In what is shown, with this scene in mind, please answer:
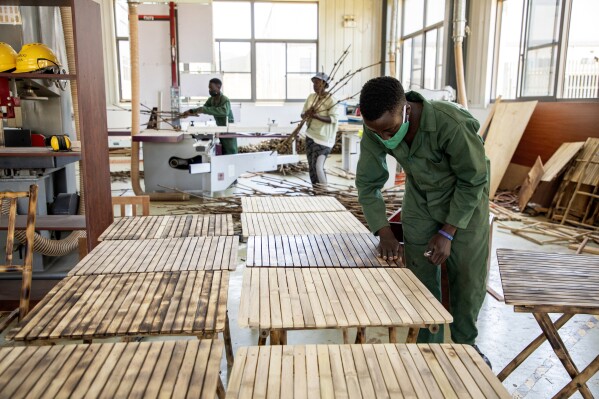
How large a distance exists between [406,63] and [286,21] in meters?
2.93

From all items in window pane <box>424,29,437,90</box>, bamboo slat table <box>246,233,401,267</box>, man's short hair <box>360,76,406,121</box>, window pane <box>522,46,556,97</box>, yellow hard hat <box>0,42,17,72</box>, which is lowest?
bamboo slat table <box>246,233,401,267</box>

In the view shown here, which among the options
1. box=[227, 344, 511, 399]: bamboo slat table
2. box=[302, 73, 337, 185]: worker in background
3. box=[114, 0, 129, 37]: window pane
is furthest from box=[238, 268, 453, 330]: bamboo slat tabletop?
box=[114, 0, 129, 37]: window pane

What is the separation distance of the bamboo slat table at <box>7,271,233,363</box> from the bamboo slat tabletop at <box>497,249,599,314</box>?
40.4 inches

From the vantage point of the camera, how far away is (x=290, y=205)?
11.1 feet

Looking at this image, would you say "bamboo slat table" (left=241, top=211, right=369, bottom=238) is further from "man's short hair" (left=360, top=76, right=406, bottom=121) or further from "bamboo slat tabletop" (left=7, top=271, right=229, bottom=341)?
"man's short hair" (left=360, top=76, right=406, bottom=121)

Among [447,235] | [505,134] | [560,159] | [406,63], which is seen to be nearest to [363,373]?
[447,235]

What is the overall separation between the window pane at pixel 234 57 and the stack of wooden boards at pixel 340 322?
379 inches

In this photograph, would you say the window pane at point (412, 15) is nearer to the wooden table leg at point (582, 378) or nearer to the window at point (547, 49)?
the window at point (547, 49)

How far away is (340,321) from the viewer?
5.10ft

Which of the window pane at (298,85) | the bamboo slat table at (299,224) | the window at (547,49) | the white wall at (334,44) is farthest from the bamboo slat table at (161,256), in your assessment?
the window pane at (298,85)

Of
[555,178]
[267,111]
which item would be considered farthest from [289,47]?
[555,178]

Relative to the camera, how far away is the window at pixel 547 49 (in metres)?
5.93

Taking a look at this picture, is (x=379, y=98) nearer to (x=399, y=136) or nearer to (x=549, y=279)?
(x=399, y=136)

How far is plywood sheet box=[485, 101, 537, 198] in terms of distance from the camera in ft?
21.3
